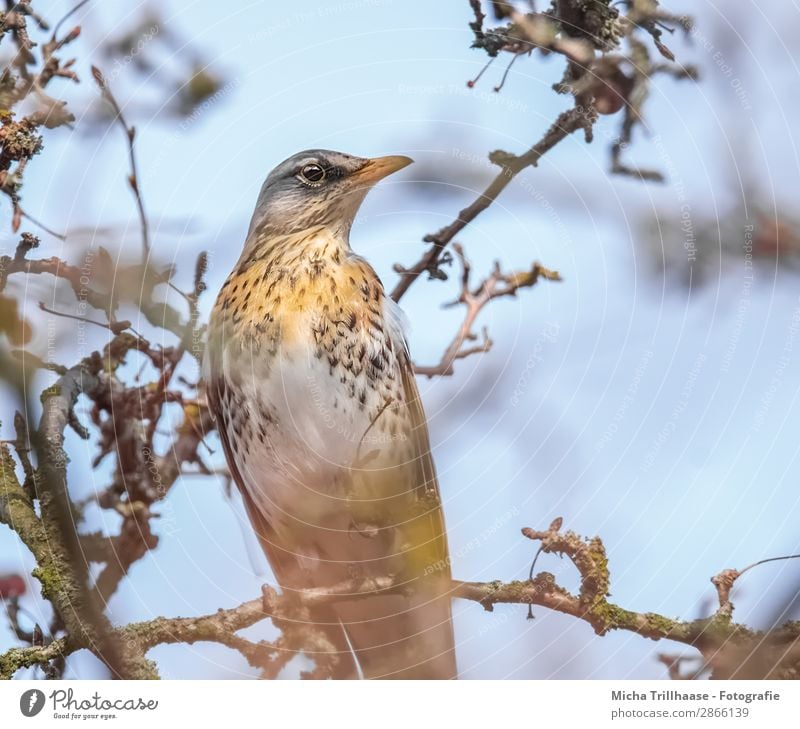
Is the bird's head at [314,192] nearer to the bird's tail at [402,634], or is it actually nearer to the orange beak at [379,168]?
the orange beak at [379,168]

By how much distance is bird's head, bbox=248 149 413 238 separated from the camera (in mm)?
2725

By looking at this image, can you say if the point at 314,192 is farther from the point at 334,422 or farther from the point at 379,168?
the point at 334,422

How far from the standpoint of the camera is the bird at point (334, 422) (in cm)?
257

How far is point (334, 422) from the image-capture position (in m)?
2.63

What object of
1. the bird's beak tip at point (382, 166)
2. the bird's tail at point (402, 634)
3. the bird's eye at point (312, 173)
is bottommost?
the bird's tail at point (402, 634)

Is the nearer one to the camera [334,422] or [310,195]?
[334,422]

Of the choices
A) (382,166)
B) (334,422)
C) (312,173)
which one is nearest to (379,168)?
(382,166)

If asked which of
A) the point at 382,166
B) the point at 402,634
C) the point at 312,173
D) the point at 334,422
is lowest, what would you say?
the point at 402,634

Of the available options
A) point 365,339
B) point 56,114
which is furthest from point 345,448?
point 56,114

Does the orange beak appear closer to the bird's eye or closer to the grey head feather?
the grey head feather

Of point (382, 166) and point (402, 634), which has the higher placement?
point (382, 166)

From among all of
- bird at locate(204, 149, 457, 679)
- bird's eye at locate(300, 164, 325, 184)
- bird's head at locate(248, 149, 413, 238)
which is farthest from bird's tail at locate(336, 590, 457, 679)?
bird's eye at locate(300, 164, 325, 184)

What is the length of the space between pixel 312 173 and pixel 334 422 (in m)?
0.80

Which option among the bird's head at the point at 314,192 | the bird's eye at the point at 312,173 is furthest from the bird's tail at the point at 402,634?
the bird's eye at the point at 312,173
